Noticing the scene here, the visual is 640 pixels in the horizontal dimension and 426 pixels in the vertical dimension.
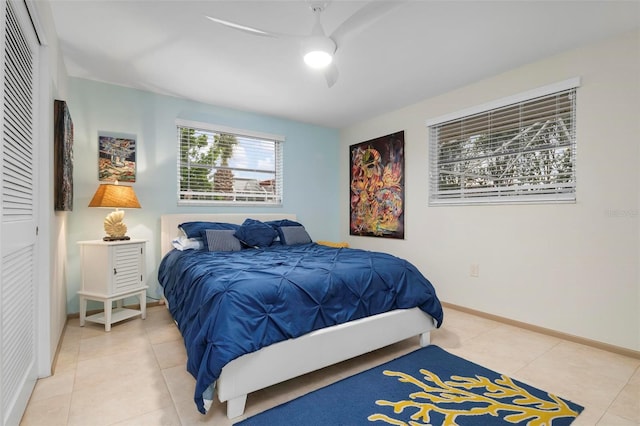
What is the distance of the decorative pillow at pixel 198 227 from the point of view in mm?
3297

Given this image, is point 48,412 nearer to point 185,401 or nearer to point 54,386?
point 54,386

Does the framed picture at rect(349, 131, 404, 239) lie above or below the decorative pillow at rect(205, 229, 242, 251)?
A: above

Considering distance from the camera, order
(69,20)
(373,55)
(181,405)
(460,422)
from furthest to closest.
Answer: (373,55) < (69,20) < (181,405) < (460,422)

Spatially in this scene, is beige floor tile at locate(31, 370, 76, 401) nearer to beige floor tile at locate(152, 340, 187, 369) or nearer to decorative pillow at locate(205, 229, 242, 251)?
beige floor tile at locate(152, 340, 187, 369)

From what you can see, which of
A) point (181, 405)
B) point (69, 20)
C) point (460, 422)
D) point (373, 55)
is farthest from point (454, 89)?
point (181, 405)

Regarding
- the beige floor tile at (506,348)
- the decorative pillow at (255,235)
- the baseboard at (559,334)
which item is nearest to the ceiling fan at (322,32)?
the decorative pillow at (255,235)

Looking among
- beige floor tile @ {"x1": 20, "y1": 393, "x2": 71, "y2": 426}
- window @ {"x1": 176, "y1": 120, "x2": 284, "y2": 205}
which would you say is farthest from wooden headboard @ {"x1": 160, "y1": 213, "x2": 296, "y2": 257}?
beige floor tile @ {"x1": 20, "y1": 393, "x2": 71, "y2": 426}

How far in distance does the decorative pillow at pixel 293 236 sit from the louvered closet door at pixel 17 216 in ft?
7.44

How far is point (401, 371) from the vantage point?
205cm

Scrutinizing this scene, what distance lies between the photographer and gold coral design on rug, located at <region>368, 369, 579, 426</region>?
1.59m

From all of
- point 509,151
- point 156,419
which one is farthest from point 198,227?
point 509,151

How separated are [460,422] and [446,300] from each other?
6.87 ft

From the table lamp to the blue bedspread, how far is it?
2.70 feet

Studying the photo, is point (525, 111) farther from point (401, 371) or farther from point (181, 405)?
point (181, 405)
